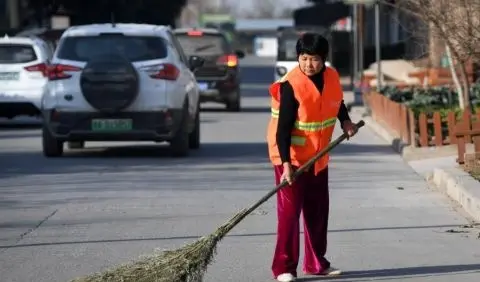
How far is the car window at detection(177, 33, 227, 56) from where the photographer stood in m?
29.3

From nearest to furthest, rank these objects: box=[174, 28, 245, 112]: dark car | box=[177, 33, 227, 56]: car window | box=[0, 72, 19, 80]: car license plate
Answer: box=[0, 72, 19, 80]: car license plate < box=[174, 28, 245, 112]: dark car < box=[177, 33, 227, 56]: car window

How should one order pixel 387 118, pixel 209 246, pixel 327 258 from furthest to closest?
pixel 387 118 → pixel 327 258 → pixel 209 246

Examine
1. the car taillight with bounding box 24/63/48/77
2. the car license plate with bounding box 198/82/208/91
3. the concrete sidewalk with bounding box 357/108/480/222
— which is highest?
the car taillight with bounding box 24/63/48/77

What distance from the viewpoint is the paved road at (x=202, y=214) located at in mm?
9453

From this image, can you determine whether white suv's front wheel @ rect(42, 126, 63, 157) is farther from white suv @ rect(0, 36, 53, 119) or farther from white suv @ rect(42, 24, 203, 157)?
white suv @ rect(0, 36, 53, 119)

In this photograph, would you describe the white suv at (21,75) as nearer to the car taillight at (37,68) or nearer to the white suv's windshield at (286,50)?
the car taillight at (37,68)

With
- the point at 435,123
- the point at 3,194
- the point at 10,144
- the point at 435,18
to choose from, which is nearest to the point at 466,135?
the point at 435,123

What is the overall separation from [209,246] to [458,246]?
8.66 ft

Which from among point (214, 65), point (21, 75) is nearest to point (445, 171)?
point (21, 75)

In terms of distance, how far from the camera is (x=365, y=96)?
2752cm

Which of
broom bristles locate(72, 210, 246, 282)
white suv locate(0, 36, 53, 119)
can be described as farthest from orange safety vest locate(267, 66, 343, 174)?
white suv locate(0, 36, 53, 119)

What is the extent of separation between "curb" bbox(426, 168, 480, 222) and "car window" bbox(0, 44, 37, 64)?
37.0 feet

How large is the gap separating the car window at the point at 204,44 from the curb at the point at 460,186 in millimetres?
14915

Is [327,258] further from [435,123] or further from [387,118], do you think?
[387,118]
